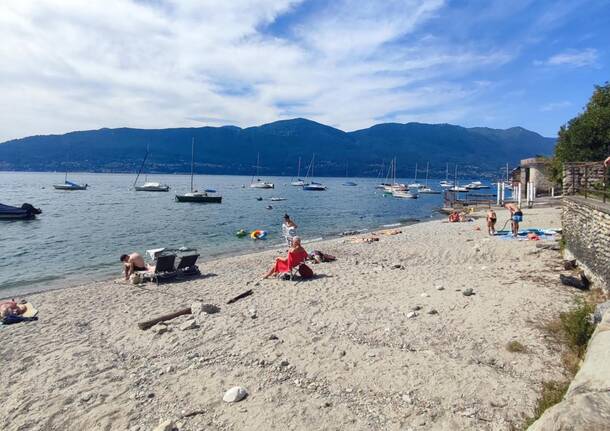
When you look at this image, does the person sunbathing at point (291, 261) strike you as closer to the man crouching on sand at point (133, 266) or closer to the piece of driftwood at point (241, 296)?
the piece of driftwood at point (241, 296)

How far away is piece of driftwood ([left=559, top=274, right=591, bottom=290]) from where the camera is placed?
9781mm

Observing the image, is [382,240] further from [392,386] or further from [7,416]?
[7,416]

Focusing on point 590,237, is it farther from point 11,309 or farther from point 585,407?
point 11,309

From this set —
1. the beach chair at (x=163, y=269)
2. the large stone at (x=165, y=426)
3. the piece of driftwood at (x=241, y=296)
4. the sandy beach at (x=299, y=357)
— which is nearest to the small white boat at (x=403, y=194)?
the sandy beach at (x=299, y=357)

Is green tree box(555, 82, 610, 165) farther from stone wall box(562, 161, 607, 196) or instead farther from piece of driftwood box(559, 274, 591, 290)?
piece of driftwood box(559, 274, 591, 290)

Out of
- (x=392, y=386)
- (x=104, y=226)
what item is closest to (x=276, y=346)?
(x=392, y=386)

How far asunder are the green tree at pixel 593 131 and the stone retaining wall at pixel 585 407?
27.4 meters

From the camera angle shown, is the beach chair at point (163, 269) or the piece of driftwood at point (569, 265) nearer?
the piece of driftwood at point (569, 265)

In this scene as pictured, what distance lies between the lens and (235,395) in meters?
5.37

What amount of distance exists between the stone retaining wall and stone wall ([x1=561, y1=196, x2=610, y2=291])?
21.7 feet

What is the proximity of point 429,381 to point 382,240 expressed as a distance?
1629cm

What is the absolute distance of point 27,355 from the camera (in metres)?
7.54

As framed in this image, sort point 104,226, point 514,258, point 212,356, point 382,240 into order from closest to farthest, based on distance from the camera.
→ 1. point 212,356
2. point 514,258
3. point 382,240
4. point 104,226

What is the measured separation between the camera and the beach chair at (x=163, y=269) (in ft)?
43.4
